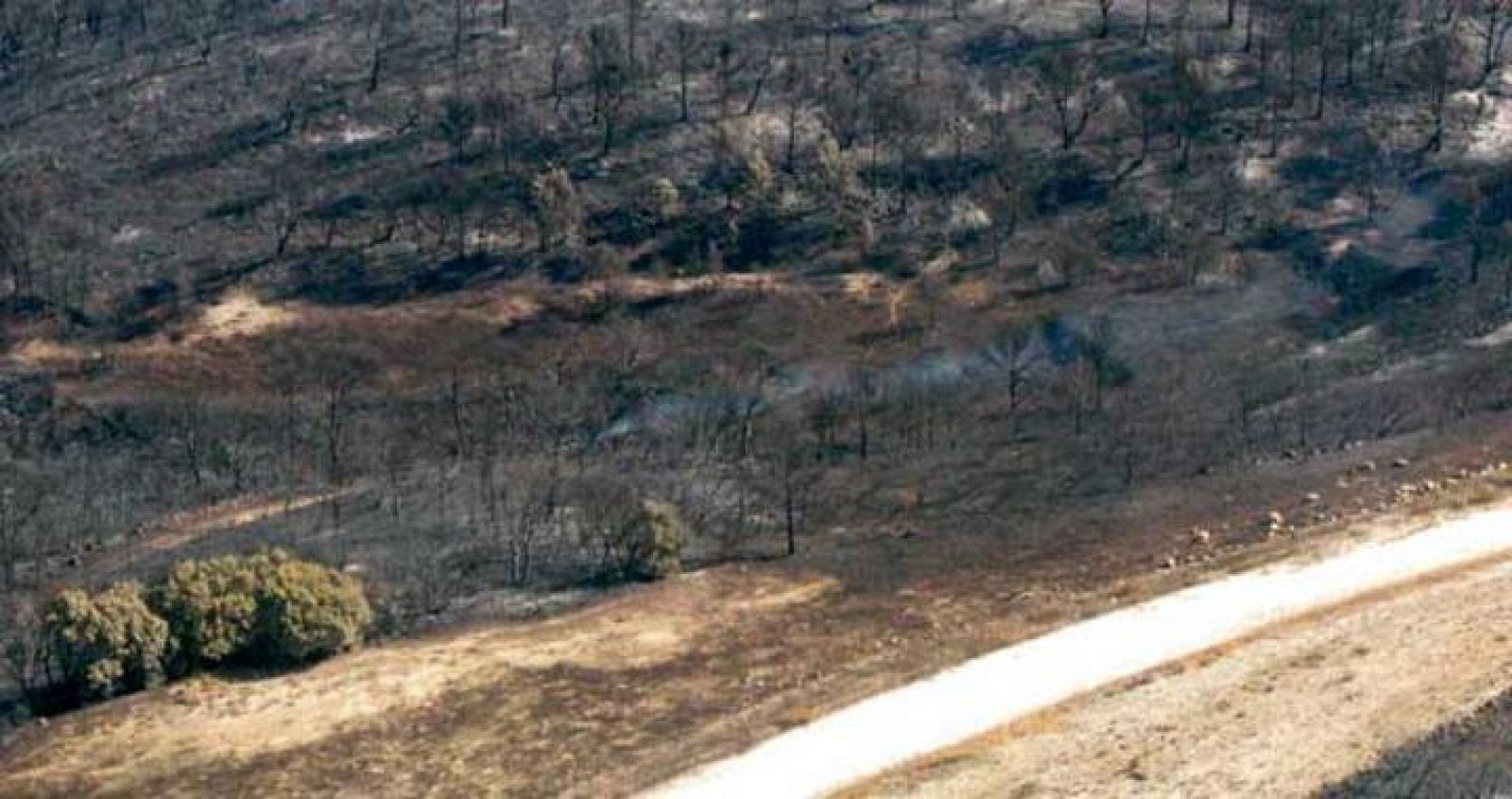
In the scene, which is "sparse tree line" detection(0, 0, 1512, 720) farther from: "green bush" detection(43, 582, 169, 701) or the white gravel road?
the white gravel road

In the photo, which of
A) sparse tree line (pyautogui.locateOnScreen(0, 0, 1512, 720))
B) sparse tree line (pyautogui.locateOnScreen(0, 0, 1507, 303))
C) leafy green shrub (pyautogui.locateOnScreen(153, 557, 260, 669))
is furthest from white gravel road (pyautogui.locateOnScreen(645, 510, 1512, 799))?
sparse tree line (pyautogui.locateOnScreen(0, 0, 1507, 303))

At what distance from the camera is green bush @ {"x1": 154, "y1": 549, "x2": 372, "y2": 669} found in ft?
156

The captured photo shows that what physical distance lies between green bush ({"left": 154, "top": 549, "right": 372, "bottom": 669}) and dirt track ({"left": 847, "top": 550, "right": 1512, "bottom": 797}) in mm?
16321

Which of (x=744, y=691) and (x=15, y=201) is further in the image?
(x=15, y=201)

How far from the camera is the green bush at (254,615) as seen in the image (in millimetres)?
47562

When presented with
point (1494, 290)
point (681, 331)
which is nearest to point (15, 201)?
point (681, 331)

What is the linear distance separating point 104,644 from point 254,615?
3.72m

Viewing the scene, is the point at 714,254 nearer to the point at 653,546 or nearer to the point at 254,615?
the point at 653,546

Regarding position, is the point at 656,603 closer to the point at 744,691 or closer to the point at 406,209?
the point at 744,691

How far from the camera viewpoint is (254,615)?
158ft

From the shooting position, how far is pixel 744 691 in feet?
145

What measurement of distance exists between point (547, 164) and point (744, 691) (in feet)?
165

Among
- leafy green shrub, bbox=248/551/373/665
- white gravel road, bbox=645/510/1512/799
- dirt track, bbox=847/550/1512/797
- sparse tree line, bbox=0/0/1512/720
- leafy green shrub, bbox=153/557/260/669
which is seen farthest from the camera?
sparse tree line, bbox=0/0/1512/720

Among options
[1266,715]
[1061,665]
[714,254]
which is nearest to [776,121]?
[714,254]
